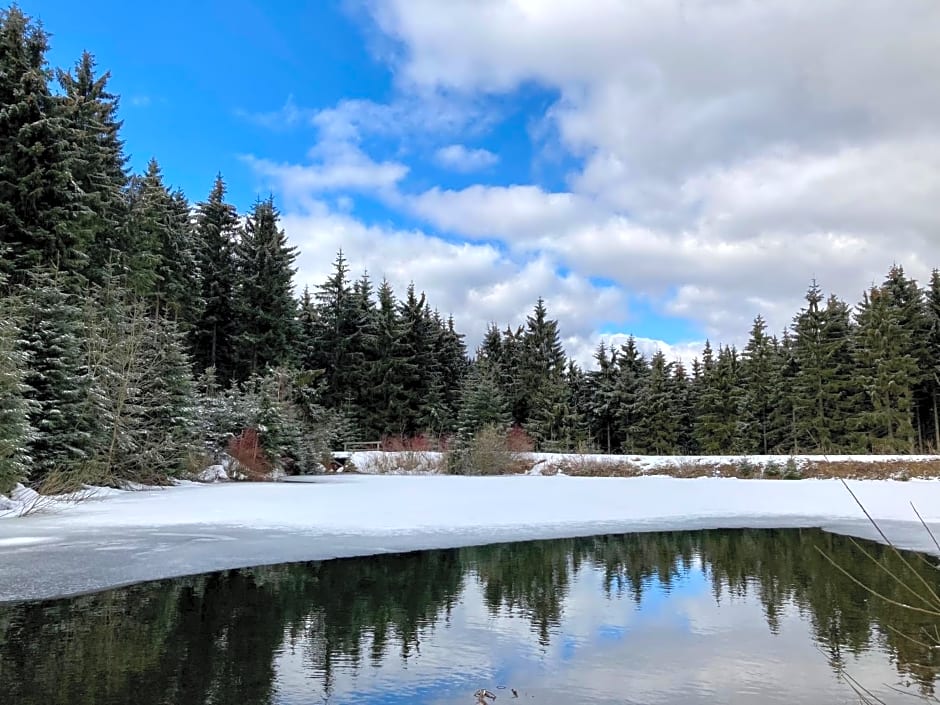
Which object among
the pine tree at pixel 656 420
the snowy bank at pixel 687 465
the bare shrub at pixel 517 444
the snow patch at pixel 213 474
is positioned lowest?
the snow patch at pixel 213 474

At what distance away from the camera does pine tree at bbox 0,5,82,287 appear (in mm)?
20906

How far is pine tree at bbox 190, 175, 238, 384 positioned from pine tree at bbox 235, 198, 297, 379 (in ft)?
2.34


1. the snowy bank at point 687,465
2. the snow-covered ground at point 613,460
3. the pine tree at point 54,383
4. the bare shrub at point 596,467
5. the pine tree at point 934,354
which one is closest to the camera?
the pine tree at point 54,383

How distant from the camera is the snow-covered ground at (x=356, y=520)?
821cm

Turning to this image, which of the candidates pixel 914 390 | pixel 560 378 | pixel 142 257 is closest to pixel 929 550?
pixel 142 257

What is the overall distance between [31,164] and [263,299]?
67.9 ft

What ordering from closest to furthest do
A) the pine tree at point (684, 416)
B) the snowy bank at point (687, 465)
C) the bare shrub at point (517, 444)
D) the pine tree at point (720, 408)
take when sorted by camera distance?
the snowy bank at point (687, 465), the bare shrub at point (517, 444), the pine tree at point (720, 408), the pine tree at point (684, 416)

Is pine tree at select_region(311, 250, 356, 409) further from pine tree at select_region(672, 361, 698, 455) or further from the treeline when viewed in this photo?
pine tree at select_region(672, 361, 698, 455)

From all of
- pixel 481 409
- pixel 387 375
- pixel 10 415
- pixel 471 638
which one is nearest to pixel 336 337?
pixel 387 375

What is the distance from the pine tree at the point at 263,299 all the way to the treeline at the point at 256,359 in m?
0.15

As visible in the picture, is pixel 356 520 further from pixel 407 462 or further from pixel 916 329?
pixel 916 329

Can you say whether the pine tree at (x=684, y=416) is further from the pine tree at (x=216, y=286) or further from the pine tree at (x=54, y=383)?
the pine tree at (x=54, y=383)

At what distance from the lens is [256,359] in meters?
42.0

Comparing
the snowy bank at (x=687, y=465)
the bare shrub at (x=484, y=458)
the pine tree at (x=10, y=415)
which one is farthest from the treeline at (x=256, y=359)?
the bare shrub at (x=484, y=458)
